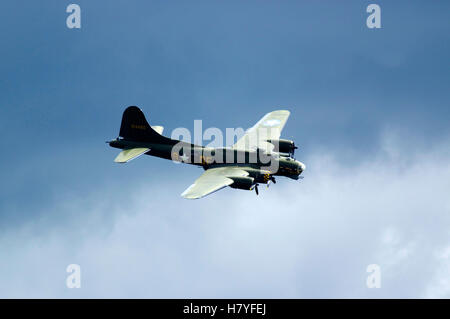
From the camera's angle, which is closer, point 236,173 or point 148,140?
point 236,173

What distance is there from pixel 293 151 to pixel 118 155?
1955 cm

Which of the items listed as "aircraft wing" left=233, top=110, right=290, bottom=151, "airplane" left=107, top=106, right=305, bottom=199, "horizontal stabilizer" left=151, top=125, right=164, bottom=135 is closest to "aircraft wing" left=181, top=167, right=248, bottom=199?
"airplane" left=107, top=106, right=305, bottom=199

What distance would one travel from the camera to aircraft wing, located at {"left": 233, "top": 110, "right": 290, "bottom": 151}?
64.3m

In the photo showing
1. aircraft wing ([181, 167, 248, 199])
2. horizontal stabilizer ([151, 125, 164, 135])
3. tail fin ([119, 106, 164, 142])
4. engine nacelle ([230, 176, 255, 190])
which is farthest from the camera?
horizontal stabilizer ([151, 125, 164, 135])

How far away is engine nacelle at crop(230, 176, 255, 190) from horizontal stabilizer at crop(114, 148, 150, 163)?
11.9 metres

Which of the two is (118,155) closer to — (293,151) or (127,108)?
(127,108)

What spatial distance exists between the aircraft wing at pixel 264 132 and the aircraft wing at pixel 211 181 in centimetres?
415

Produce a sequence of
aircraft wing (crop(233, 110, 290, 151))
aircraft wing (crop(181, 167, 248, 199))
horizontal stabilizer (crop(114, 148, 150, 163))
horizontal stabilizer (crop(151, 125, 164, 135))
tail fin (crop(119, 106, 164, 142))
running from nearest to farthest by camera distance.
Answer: aircraft wing (crop(181, 167, 248, 199)) < horizontal stabilizer (crop(114, 148, 150, 163)) < tail fin (crop(119, 106, 164, 142)) < aircraft wing (crop(233, 110, 290, 151)) < horizontal stabilizer (crop(151, 125, 164, 135))

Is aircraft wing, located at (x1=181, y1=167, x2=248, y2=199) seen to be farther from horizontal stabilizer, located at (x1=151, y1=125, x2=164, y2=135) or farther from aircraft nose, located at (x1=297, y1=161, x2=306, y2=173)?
Result: horizontal stabilizer, located at (x1=151, y1=125, x2=164, y2=135)

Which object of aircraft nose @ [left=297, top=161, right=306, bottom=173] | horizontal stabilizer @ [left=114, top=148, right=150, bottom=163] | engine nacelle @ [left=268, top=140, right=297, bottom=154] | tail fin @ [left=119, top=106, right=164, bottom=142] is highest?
tail fin @ [left=119, top=106, right=164, bottom=142]

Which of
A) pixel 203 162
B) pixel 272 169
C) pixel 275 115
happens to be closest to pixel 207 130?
pixel 203 162

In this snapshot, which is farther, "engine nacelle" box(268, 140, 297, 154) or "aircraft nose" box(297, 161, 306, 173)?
"engine nacelle" box(268, 140, 297, 154)

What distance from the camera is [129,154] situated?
2443 inches

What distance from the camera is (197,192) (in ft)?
176
